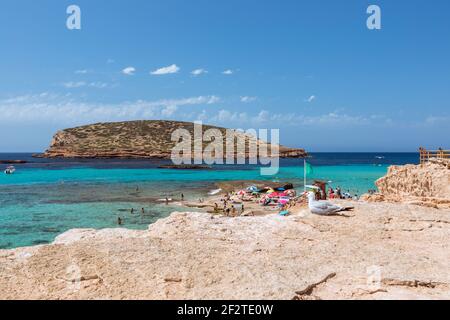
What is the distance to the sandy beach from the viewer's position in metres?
5.71

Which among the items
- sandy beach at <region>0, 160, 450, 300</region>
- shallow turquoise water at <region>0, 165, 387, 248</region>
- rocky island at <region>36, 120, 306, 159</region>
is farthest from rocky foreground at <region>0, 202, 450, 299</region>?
rocky island at <region>36, 120, 306, 159</region>

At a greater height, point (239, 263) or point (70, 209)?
point (239, 263)

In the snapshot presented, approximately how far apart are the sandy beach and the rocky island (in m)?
124

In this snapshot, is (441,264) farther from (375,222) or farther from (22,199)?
(22,199)

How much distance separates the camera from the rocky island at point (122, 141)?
13425 cm

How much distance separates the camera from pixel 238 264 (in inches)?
265

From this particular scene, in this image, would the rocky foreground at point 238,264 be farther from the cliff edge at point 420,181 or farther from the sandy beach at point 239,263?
the cliff edge at point 420,181

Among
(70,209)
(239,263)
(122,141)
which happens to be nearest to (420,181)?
(239,263)

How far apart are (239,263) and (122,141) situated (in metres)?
147

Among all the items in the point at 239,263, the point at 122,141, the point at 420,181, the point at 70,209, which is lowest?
the point at 70,209

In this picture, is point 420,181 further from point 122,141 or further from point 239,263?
point 122,141

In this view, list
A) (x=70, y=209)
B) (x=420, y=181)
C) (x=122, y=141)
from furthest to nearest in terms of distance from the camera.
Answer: (x=122, y=141)
(x=70, y=209)
(x=420, y=181)

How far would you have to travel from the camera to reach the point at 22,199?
126 ft
